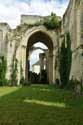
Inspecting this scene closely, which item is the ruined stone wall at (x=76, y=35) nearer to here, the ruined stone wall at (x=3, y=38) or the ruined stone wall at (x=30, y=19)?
the ruined stone wall at (x=3, y=38)

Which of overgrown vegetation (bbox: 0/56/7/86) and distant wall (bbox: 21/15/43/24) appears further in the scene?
distant wall (bbox: 21/15/43/24)

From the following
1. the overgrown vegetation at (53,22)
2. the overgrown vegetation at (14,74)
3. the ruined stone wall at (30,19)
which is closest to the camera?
the overgrown vegetation at (14,74)

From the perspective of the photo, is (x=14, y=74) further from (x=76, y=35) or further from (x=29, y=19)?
(x=76, y=35)

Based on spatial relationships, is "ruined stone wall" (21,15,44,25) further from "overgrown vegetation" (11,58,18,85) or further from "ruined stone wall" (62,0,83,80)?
"ruined stone wall" (62,0,83,80)

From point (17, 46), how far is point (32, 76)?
1416 cm

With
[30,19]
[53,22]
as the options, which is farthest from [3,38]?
[30,19]

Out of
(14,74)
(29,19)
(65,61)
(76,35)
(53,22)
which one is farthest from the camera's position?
(29,19)

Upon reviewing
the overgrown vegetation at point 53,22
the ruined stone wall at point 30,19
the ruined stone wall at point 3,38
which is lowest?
the ruined stone wall at point 3,38

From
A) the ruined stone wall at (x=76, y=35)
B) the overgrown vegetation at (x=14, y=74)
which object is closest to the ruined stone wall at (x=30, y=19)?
the overgrown vegetation at (x=14, y=74)

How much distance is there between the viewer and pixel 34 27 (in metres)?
30.4

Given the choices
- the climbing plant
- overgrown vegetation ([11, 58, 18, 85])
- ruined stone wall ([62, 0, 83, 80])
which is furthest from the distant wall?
ruined stone wall ([62, 0, 83, 80])

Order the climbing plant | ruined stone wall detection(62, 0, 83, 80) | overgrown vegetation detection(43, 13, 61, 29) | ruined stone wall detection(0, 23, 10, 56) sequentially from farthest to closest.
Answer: overgrown vegetation detection(43, 13, 61, 29)
ruined stone wall detection(0, 23, 10, 56)
the climbing plant
ruined stone wall detection(62, 0, 83, 80)

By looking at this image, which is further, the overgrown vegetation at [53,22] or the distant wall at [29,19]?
the distant wall at [29,19]

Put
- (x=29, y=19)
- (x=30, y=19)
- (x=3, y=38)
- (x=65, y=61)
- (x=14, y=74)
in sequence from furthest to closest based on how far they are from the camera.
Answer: (x=29, y=19), (x=30, y=19), (x=3, y=38), (x=14, y=74), (x=65, y=61)
